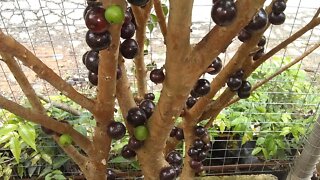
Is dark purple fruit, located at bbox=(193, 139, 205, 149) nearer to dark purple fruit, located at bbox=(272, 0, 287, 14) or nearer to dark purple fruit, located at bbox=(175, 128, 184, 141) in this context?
dark purple fruit, located at bbox=(175, 128, 184, 141)

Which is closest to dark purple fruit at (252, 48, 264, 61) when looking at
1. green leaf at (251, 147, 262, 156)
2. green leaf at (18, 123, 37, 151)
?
green leaf at (18, 123, 37, 151)

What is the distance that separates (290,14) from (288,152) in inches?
39.0

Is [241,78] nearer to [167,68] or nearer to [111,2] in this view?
[167,68]

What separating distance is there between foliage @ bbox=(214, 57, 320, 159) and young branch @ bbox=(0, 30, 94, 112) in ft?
3.58

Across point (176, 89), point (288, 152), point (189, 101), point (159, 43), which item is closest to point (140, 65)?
point (189, 101)

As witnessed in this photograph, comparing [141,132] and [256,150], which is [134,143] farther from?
[256,150]

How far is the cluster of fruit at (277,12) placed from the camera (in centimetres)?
87

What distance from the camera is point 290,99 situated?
1884 mm

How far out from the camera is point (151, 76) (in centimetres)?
85

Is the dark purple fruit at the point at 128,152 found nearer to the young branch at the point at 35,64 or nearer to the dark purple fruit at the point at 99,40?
the young branch at the point at 35,64

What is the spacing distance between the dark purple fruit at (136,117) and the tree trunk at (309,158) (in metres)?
0.99

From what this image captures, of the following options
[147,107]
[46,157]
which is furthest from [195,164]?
[46,157]

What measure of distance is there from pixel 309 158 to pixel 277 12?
3.10 ft

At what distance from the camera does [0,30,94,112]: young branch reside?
2.09ft
